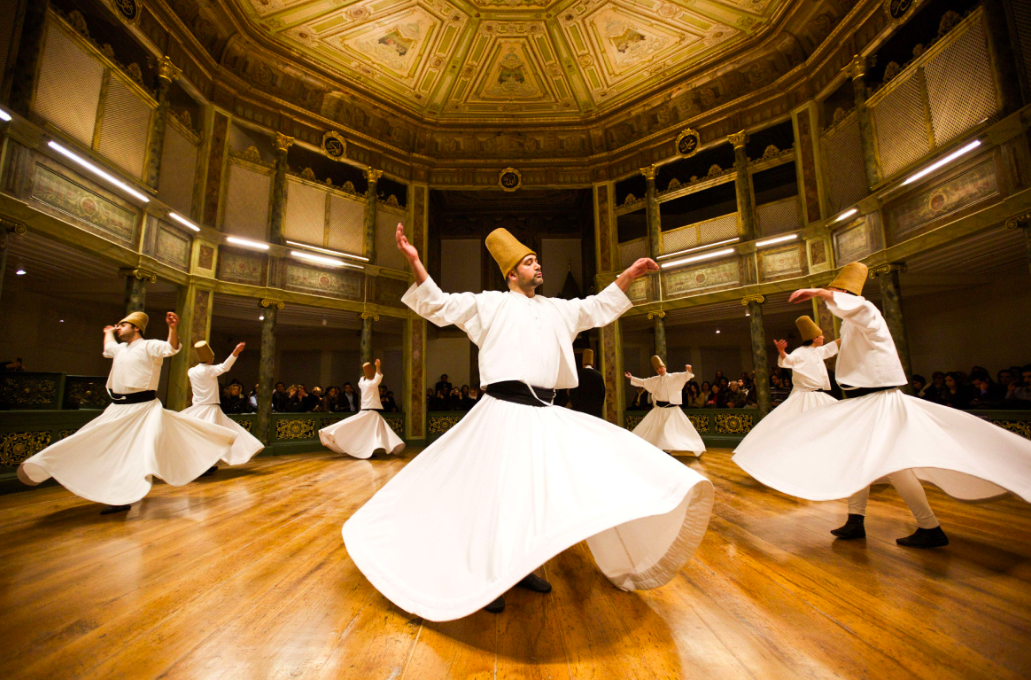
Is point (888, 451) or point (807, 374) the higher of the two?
point (807, 374)

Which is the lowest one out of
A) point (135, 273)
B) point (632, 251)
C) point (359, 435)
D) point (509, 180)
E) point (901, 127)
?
point (359, 435)

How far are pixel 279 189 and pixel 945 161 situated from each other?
1062 centimetres

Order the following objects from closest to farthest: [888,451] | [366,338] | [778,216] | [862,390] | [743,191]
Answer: [888,451] → [862,390] → [778,216] → [743,191] → [366,338]

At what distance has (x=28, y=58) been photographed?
5.09 m

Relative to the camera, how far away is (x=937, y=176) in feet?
20.3

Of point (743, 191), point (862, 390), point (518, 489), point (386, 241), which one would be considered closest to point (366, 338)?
point (386, 241)

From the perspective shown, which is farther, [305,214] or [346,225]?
[346,225]

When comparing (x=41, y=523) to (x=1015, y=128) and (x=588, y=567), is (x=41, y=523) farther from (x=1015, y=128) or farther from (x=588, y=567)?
Result: (x=1015, y=128)

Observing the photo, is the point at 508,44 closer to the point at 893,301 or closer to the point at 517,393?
the point at 893,301

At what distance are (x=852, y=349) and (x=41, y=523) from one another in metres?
5.60

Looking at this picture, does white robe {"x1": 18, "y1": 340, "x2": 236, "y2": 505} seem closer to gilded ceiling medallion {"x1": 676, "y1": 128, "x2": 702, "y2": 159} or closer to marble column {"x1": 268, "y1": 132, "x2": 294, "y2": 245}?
marble column {"x1": 268, "y1": 132, "x2": 294, "y2": 245}

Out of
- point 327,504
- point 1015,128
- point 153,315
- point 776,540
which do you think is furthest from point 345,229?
point 1015,128

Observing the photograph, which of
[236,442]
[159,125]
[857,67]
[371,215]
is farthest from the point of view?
[371,215]

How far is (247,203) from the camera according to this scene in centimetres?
891
